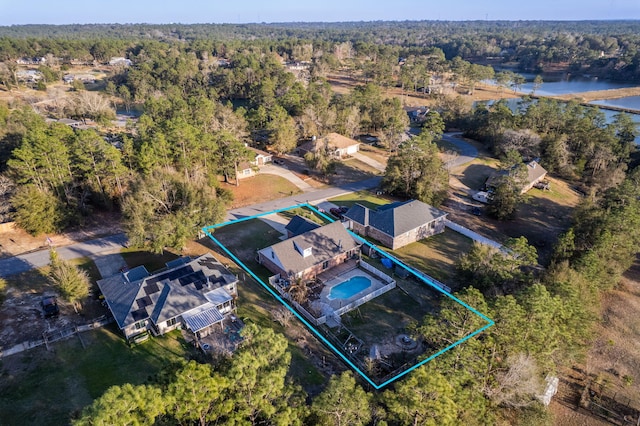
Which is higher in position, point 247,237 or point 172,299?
point 172,299

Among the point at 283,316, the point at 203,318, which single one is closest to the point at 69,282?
the point at 203,318

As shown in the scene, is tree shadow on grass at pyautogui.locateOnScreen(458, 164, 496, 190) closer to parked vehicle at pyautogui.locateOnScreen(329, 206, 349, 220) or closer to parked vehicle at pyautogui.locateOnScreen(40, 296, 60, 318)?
parked vehicle at pyautogui.locateOnScreen(329, 206, 349, 220)

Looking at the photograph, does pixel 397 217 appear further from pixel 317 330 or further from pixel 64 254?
pixel 64 254

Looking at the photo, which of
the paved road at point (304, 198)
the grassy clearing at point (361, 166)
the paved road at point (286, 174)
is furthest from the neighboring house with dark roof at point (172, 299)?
the grassy clearing at point (361, 166)

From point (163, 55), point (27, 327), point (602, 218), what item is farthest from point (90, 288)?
A: point (163, 55)

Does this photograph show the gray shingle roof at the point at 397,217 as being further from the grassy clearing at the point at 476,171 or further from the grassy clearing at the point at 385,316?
the grassy clearing at the point at 476,171

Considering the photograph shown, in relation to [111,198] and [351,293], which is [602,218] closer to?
[351,293]

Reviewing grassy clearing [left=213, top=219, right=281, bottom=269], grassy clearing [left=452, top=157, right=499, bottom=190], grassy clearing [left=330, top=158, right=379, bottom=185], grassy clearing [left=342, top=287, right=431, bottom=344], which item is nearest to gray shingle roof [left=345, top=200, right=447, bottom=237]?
grassy clearing [left=342, top=287, right=431, bottom=344]
